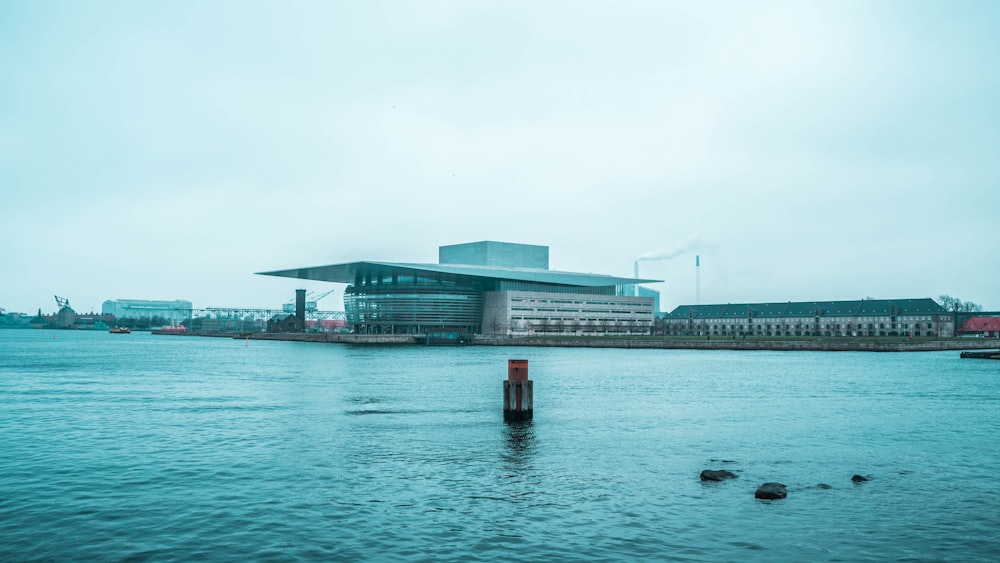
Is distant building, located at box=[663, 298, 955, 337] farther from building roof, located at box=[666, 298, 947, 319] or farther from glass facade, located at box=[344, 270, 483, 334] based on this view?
glass facade, located at box=[344, 270, 483, 334]

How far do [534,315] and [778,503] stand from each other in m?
127

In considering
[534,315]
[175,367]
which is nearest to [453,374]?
[175,367]

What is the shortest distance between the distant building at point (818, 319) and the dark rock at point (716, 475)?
128896 millimetres

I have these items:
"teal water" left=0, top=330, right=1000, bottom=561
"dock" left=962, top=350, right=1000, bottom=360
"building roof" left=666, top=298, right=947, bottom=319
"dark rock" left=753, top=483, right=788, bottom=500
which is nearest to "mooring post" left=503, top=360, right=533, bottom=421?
"teal water" left=0, top=330, right=1000, bottom=561

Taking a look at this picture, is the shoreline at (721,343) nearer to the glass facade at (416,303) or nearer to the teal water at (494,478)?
the glass facade at (416,303)

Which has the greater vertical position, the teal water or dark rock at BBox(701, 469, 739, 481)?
dark rock at BBox(701, 469, 739, 481)

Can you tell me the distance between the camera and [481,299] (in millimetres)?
143875

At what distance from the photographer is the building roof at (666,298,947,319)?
13350 cm

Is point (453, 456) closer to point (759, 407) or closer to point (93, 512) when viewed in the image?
point (93, 512)

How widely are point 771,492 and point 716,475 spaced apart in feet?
5.46

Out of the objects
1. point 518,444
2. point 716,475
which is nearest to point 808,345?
point 518,444

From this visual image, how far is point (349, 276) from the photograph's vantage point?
146 m

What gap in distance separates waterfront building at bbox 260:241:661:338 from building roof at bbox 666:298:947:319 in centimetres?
1989

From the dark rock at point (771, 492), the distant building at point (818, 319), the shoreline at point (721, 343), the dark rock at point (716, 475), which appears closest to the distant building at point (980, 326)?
the distant building at point (818, 319)
